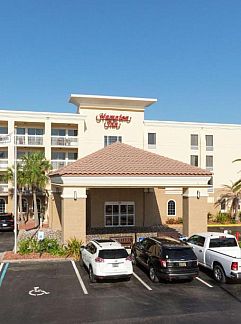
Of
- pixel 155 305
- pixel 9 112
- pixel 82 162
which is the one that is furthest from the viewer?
pixel 9 112

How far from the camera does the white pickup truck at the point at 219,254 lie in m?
14.8

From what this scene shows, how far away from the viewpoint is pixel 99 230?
2970cm

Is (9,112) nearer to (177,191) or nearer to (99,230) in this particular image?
(99,230)

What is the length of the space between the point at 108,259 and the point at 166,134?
30017 millimetres

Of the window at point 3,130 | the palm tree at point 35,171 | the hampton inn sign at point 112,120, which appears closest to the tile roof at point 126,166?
the palm tree at point 35,171

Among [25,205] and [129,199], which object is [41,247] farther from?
[25,205]

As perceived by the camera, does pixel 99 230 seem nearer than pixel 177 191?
Yes

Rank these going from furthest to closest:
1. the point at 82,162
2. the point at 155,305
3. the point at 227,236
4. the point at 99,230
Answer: the point at 99,230
the point at 82,162
the point at 227,236
the point at 155,305

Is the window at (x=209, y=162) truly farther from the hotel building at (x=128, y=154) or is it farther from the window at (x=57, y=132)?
the window at (x=57, y=132)

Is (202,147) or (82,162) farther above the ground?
(202,147)

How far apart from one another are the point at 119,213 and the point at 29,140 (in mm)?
14674

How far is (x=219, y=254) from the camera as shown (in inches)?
621

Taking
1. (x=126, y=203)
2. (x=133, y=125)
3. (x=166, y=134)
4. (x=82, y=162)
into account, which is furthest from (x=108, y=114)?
(x=82, y=162)

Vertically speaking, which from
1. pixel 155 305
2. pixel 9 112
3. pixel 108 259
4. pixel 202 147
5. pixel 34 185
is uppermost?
pixel 9 112
